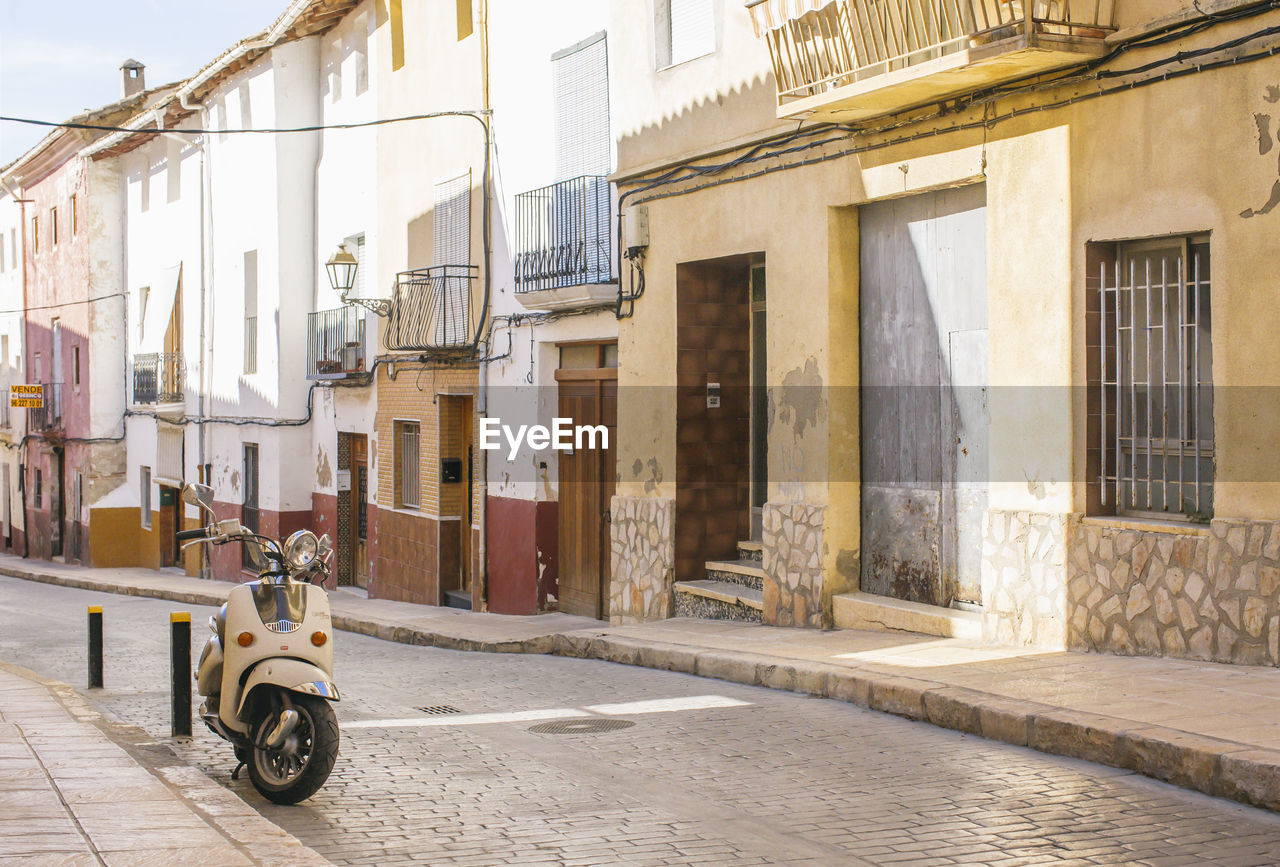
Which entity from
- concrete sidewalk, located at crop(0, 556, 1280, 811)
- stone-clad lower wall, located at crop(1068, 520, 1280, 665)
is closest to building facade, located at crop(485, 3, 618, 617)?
concrete sidewalk, located at crop(0, 556, 1280, 811)

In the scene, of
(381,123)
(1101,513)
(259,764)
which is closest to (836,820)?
(259,764)

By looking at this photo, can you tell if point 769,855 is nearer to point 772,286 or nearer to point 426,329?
point 772,286

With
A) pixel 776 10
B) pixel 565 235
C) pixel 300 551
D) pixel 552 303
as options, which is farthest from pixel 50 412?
pixel 300 551

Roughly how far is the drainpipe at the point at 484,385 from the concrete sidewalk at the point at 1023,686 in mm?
3557

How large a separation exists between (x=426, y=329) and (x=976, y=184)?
9.54 metres

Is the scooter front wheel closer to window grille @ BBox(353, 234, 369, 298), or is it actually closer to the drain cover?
the drain cover

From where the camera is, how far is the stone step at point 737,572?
41.3ft

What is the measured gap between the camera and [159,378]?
1153 inches

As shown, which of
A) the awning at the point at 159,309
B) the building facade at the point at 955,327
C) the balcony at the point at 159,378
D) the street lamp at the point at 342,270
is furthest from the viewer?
the awning at the point at 159,309

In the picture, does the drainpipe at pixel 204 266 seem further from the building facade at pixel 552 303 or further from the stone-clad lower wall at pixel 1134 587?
the stone-clad lower wall at pixel 1134 587

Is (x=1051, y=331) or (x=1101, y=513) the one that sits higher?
(x=1051, y=331)

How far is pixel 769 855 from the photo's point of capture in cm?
524

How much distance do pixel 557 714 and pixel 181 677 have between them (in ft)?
7.35

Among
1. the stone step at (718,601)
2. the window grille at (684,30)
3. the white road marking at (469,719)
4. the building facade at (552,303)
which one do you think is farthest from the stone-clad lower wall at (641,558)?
the white road marking at (469,719)
